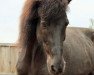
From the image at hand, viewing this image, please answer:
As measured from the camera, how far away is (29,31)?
22.1 feet

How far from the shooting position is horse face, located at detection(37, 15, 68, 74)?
6.06 m

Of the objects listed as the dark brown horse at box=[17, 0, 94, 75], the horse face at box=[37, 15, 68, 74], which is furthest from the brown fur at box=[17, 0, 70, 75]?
the horse face at box=[37, 15, 68, 74]

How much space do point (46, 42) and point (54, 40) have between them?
17 cm

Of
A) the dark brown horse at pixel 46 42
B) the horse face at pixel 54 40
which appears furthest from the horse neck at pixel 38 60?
the horse face at pixel 54 40

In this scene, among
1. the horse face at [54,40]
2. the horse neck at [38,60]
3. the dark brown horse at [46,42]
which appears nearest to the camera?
the horse face at [54,40]

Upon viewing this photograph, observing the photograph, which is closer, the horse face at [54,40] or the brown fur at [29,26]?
the horse face at [54,40]

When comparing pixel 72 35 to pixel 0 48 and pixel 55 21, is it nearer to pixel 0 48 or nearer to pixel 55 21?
pixel 55 21

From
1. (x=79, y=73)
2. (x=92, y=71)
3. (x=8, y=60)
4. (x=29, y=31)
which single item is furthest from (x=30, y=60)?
(x=8, y=60)

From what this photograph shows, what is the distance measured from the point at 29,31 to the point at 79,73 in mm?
1893

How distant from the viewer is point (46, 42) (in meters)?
6.31

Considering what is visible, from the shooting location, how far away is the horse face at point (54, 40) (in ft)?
19.9

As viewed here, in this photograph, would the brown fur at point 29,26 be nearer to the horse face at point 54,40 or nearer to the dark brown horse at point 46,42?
the dark brown horse at point 46,42

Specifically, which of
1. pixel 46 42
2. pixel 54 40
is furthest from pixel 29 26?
pixel 54 40

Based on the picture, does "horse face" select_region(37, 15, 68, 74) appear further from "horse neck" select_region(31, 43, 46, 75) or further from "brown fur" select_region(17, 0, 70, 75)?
"horse neck" select_region(31, 43, 46, 75)
